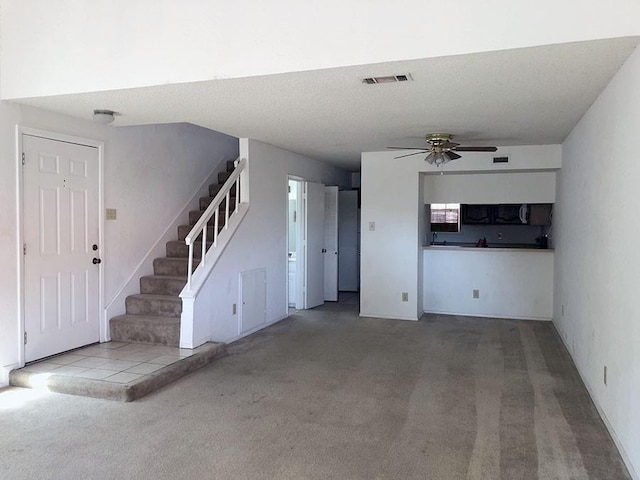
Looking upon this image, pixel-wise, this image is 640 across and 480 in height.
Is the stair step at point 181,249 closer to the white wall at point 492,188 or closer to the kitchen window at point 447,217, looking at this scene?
the white wall at point 492,188

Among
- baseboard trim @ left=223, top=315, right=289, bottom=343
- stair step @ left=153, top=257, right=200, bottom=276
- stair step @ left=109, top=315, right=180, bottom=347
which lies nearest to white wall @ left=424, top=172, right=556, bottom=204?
baseboard trim @ left=223, top=315, right=289, bottom=343

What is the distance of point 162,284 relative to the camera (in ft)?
18.2

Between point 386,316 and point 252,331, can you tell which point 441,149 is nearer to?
point 386,316

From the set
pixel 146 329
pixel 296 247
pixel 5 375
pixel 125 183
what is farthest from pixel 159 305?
pixel 296 247

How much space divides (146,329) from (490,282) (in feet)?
15.3

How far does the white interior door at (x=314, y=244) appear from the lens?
754cm

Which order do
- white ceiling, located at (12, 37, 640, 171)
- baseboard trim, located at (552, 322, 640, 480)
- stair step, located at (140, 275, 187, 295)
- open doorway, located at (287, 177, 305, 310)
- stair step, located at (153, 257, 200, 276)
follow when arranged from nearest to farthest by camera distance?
baseboard trim, located at (552, 322, 640, 480), white ceiling, located at (12, 37, 640, 171), stair step, located at (140, 275, 187, 295), stair step, located at (153, 257, 200, 276), open doorway, located at (287, 177, 305, 310)

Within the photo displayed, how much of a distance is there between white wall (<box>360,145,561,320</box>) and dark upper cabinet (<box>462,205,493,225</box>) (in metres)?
2.25

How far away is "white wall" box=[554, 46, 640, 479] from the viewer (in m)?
2.79

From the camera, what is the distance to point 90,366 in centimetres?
432

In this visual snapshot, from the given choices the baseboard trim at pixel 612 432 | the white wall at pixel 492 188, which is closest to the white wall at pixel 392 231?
the white wall at pixel 492 188

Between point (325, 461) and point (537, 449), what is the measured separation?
1.30m

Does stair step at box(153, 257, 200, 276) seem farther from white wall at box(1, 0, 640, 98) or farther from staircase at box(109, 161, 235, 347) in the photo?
white wall at box(1, 0, 640, 98)

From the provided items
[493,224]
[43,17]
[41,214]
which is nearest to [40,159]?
[41,214]
